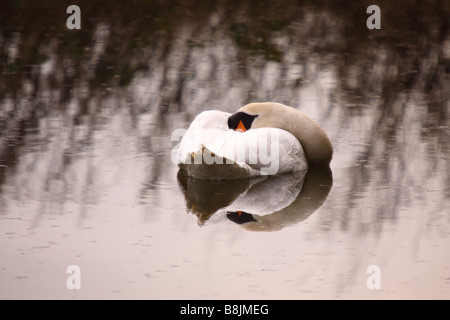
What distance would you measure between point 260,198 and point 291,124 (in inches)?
44.2

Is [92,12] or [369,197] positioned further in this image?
[92,12]

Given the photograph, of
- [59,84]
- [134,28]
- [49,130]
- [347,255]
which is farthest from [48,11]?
[347,255]

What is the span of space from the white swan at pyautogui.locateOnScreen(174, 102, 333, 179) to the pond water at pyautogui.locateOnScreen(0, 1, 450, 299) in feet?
0.47

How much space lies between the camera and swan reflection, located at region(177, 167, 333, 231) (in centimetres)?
617

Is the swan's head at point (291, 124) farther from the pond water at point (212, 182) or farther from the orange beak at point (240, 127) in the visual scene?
the pond water at point (212, 182)

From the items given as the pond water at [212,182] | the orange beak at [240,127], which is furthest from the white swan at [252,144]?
the pond water at [212,182]

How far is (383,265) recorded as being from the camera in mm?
5266

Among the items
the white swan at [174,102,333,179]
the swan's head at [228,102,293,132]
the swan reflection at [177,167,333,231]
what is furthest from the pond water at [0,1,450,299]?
the swan's head at [228,102,293,132]

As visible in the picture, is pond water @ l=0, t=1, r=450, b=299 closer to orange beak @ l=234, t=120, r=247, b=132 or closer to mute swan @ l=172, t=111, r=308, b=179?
mute swan @ l=172, t=111, r=308, b=179

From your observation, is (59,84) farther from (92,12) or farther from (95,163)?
(92,12)

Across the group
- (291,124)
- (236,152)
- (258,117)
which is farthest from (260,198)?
(258,117)

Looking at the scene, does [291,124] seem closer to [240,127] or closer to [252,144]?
[240,127]

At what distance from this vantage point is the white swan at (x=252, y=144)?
6.92 metres
